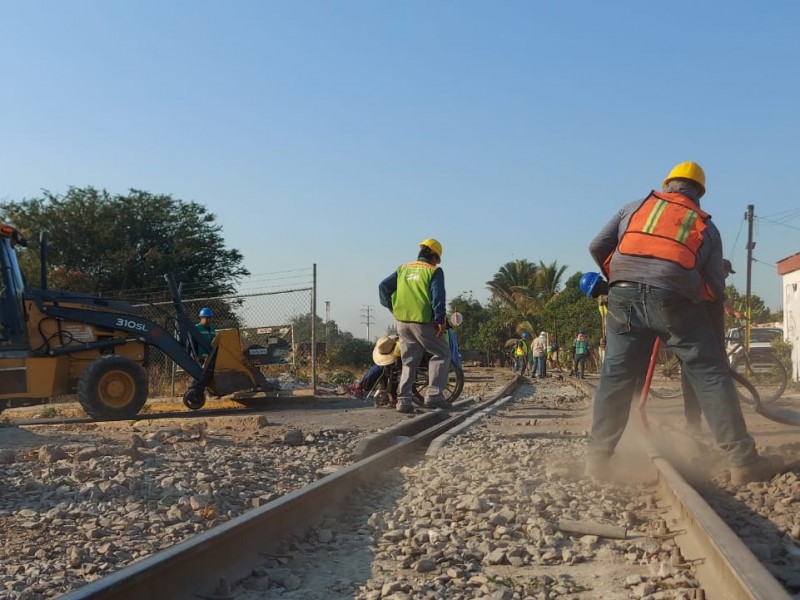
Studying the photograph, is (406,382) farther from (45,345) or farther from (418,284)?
(45,345)

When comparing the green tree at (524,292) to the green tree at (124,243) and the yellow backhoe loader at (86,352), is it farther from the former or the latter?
the yellow backhoe loader at (86,352)

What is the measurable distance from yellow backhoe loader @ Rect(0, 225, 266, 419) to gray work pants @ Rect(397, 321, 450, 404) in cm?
418

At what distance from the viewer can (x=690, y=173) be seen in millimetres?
4973

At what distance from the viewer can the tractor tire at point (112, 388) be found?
1106 cm

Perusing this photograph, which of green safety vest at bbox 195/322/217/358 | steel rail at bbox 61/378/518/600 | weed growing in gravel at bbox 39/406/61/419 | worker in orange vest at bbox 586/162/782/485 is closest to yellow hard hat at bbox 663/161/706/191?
worker in orange vest at bbox 586/162/782/485

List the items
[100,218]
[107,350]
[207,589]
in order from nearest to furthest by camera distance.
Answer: [207,589], [107,350], [100,218]

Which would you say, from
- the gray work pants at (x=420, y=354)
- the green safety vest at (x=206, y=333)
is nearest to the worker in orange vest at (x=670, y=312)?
the gray work pants at (x=420, y=354)

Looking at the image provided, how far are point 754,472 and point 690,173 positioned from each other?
1836 mm

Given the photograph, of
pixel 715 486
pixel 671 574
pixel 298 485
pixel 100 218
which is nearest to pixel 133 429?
pixel 298 485

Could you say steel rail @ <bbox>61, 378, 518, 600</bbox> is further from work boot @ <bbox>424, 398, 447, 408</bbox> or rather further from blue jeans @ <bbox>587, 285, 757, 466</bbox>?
work boot @ <bbox>424, 398, 447, 408</bbox>

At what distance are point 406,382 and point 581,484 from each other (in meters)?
4.96

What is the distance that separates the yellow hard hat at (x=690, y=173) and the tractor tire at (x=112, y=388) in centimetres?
873

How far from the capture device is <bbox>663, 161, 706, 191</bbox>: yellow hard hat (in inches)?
196

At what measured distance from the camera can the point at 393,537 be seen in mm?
3621
